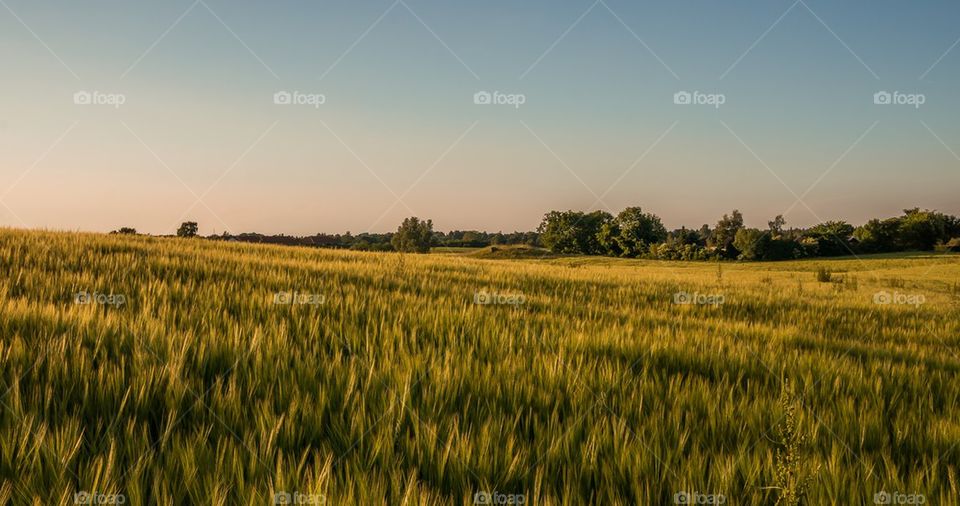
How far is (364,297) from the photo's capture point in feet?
16.9

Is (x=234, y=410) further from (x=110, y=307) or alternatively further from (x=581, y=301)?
(x=581, y=301)

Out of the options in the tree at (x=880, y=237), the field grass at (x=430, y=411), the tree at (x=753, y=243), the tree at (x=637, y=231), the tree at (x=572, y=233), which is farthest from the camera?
the tree at (x=572, y=233)

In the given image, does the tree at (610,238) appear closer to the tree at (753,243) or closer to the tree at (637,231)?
the tree at (637,231)

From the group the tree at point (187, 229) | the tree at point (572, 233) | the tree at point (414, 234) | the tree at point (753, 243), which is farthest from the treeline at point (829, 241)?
the tree at point (187, 229)

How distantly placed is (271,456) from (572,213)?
12141 cm

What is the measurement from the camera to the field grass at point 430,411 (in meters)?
1.64

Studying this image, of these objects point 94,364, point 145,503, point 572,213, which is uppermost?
point 572,213

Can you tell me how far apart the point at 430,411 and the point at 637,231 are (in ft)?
342

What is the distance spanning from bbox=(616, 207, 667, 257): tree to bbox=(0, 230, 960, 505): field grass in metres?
97.5

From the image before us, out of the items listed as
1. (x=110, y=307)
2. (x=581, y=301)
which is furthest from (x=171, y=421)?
(x=581, y=301)

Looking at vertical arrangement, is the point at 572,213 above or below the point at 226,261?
above

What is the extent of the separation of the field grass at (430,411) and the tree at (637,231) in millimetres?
97472

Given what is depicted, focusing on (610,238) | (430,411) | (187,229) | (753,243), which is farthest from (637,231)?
(430,411)

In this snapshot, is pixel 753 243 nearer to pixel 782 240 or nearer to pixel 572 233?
pixel 782 240
